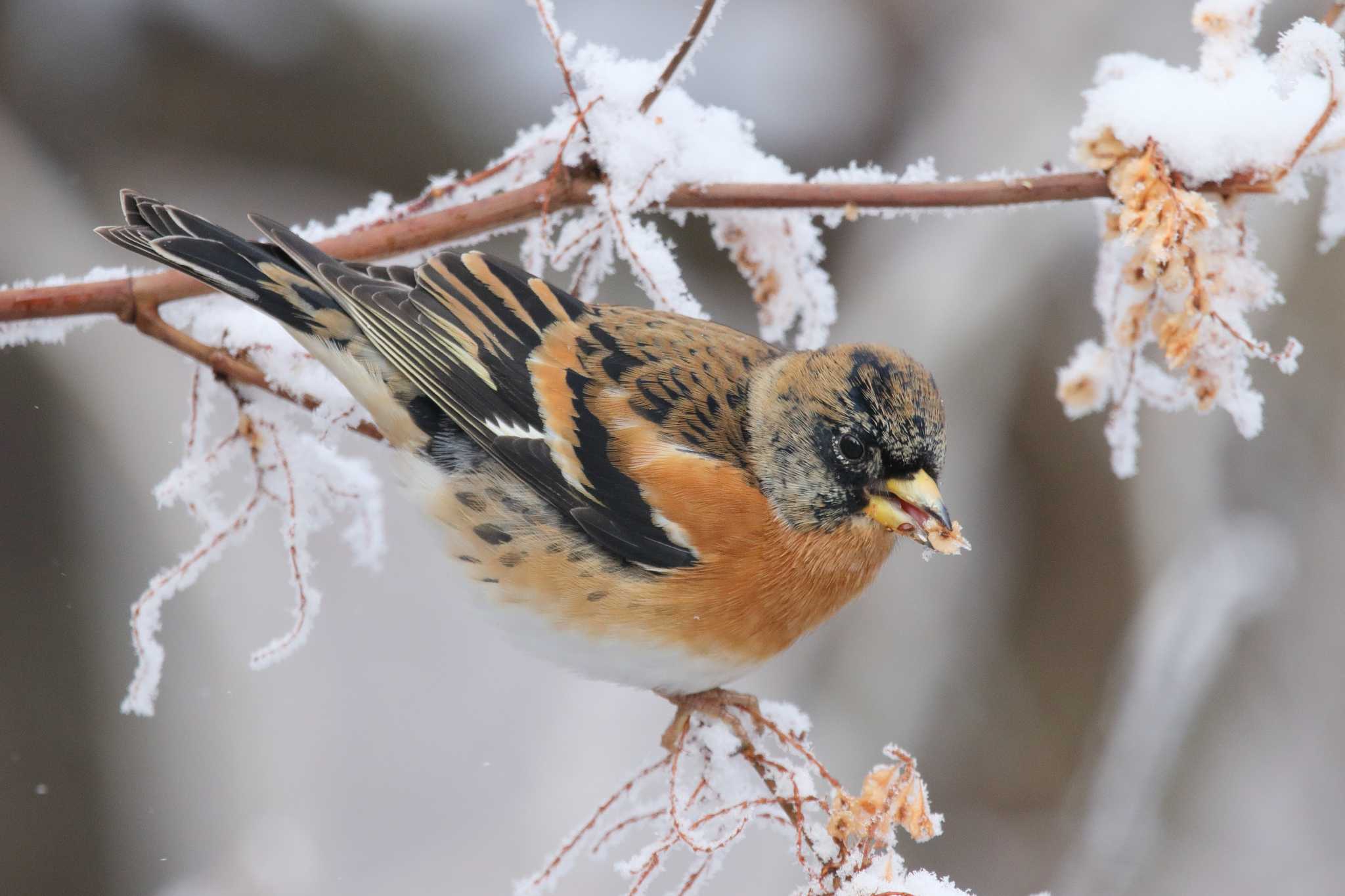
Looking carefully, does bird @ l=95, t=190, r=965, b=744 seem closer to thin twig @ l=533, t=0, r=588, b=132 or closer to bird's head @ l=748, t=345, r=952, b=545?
bird's head @ l=748, t=345, r=952, b=545

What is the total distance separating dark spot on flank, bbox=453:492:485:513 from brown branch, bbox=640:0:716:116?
0.69 metres

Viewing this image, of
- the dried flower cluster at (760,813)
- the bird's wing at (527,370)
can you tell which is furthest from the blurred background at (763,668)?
the dried flower cluster at (760,813)

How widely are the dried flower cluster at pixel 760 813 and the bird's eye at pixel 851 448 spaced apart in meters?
0.45

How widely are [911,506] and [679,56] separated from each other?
76 centimetres

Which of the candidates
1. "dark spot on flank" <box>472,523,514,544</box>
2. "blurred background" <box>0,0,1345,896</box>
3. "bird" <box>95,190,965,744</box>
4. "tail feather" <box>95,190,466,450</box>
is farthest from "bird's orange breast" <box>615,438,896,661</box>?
"blurred background" <box>0,0,1345,896</box>

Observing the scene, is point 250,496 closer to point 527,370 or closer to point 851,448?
point 527,370

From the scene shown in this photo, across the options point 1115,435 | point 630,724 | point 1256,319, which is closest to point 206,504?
point 1115,435

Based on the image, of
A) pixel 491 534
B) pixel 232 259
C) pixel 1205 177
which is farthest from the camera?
pixel 491 534

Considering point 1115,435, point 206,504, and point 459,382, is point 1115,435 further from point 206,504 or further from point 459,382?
point 206,504

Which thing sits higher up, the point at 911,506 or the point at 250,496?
the point at 911,506

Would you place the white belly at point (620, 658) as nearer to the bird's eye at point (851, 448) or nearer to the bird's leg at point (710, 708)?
the bird's leg at point (710, 708)

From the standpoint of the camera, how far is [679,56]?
1697mm

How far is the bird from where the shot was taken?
186 cm

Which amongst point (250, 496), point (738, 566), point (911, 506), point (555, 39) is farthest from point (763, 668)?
point (555, 39)
